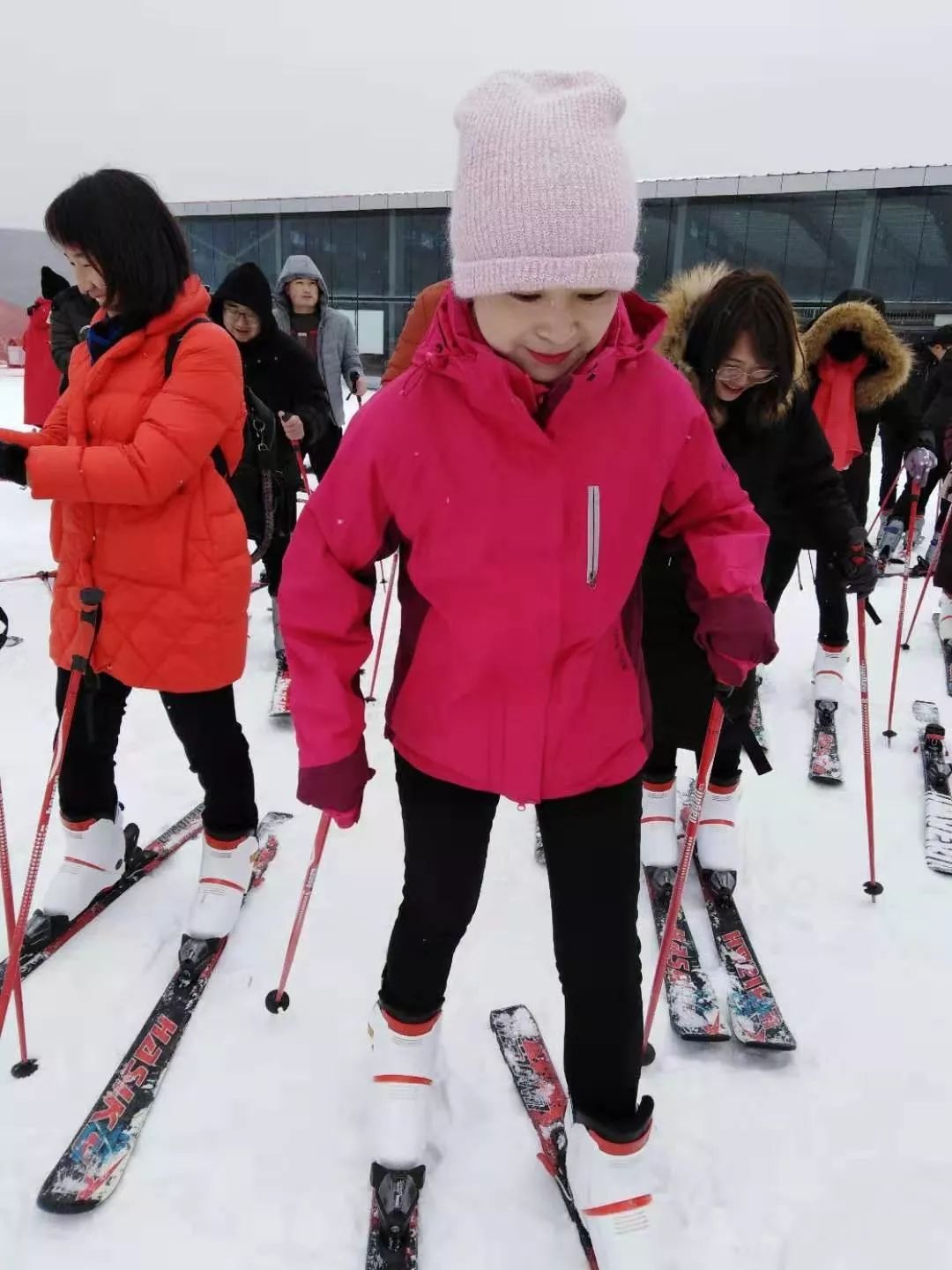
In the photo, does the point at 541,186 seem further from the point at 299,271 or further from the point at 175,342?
the point at 299,271

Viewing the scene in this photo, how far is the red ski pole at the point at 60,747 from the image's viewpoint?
184 cm

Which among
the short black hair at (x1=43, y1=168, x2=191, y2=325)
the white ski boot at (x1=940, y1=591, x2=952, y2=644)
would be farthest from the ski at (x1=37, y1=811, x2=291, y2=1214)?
the white ski boot at (x1=940, y1=591, x2=952, y2=644)

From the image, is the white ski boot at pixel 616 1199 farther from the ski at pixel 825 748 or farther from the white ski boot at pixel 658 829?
the ski at pixel 825 748

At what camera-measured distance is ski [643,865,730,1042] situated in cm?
209

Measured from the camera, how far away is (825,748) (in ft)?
11.8

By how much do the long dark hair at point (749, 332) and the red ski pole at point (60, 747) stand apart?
5.64 ft

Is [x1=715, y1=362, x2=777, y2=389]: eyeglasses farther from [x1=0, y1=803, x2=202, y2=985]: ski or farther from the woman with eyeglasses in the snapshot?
[x1=0, y1=803, x2=202, y2=985]: ski

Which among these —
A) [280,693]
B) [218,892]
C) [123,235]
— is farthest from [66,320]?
[218,892]

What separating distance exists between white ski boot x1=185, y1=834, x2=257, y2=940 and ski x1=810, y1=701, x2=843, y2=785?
2.45 m

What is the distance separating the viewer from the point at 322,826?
5.79ft

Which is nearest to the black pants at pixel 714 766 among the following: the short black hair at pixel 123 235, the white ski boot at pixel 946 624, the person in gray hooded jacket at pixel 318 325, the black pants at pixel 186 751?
the black pants at pixel 186 751

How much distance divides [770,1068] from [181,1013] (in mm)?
1533

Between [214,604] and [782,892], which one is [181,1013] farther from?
[782,892]

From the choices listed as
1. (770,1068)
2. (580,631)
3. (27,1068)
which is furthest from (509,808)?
(580,631)
